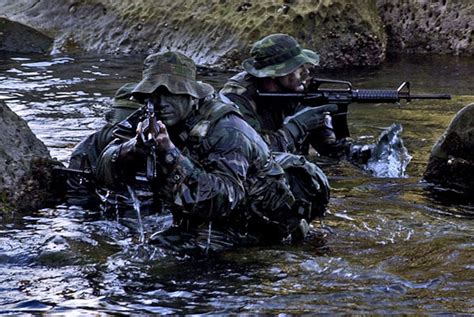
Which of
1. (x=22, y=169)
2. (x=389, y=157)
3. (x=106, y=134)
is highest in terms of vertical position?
(x=106, y=134)

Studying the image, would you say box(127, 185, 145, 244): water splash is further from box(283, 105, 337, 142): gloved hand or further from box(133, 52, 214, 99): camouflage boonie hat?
box(283, 105, 337, 142): gloved hand

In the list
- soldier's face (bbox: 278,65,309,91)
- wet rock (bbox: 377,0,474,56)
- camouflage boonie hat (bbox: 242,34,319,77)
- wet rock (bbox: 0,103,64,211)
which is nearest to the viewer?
wet rock (bbox: 0,103,64,211)

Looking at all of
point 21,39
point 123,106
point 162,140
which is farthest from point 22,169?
point 21,39

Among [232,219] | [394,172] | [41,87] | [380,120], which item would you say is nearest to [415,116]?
[380,120]

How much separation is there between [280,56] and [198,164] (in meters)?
2.15

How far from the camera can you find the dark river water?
6090mm

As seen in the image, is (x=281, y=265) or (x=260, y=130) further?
(x=260, y=130)

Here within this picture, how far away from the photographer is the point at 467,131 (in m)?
9.25

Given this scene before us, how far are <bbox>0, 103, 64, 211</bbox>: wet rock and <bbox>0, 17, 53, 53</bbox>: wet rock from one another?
933 centimetres

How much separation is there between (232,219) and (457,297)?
5.45ft

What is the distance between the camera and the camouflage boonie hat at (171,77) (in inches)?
261

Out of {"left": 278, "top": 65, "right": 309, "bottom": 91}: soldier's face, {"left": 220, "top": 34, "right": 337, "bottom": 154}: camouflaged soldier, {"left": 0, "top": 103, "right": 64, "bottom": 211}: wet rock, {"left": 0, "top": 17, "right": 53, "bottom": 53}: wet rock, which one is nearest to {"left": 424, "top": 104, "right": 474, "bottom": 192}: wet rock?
{"left": 220, "top": 34, "right": 337, "bottom": 154}: camouflaged soldier

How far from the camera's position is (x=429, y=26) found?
17.5 m

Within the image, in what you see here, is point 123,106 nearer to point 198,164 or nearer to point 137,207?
point 137,207
